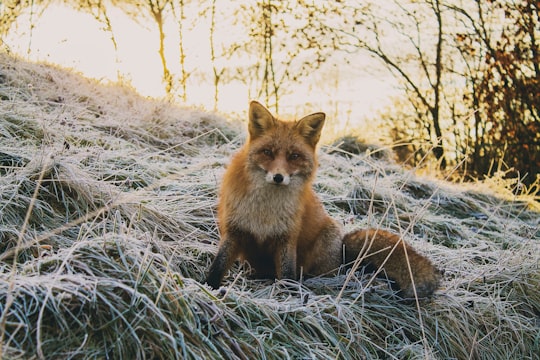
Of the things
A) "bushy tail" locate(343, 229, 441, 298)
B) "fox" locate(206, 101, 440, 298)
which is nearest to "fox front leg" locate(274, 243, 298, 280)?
"fox" locate(206, 101, 440, 298)

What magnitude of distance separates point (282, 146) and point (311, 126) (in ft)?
0.94

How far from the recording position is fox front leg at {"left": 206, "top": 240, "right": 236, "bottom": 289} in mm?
3047

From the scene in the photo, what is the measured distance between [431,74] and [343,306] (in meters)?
9.24

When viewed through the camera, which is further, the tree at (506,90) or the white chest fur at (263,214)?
the tree at (506,90)

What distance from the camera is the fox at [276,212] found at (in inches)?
123

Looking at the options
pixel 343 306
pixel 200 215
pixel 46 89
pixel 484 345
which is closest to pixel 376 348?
pixel 343 306

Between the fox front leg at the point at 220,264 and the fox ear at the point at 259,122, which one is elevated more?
the fox ear at the point at 259,122

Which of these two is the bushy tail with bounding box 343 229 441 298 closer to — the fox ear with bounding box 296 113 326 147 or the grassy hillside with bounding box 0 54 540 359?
the grassy hillside with bounding box 0 54 540 359

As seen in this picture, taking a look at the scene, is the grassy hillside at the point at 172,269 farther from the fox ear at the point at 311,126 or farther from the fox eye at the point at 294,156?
the fox ear at the point at 311,126

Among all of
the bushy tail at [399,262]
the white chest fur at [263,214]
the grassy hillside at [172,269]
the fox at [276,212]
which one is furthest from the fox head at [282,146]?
the bushy tail at [399,262]

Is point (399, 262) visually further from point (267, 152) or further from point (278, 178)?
point (267, 152)

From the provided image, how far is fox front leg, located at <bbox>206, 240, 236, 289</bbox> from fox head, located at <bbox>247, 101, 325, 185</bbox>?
0.44m

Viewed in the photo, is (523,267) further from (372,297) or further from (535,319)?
(372,297)

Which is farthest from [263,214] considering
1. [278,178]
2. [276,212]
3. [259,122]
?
[259,122]
